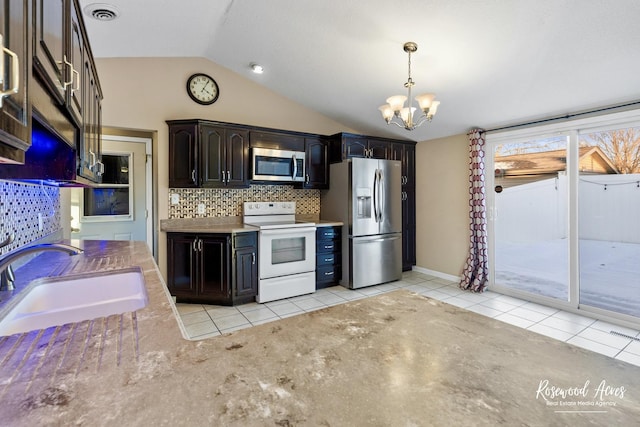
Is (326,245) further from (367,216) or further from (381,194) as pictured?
(381,194)

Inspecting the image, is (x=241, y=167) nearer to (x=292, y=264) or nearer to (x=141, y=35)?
(x=292, y=264)

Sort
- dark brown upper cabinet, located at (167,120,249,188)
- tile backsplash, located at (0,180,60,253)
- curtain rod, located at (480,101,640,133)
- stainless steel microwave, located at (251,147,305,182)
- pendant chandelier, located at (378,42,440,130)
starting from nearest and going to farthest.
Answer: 1. tile backsplash, located at (0,180,60,253)
2. pendant chandelier, located at (378,42,440,130)
3. curtain rod, located at (480,101,640,133)
4. dark brown upper cabinet, located at (167,120,249,188)
5. stainless steel microwave, located at (251,147,305,182)

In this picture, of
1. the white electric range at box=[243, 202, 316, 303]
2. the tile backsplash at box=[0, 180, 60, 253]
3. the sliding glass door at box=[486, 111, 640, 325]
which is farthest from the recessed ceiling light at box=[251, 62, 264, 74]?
the sliding glass door at box=[486, 111, 640, 325]

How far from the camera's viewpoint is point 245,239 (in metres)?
3.58

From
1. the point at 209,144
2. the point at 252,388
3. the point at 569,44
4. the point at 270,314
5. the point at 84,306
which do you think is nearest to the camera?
the point at 252,388

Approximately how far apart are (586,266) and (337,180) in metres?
3.01

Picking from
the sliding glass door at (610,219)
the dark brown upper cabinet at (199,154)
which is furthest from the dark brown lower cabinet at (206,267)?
the sliding glass door at (610,219)

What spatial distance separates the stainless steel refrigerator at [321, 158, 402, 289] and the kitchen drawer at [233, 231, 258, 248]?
1.27 metres

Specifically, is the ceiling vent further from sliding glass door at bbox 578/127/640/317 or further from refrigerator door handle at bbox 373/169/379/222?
sliding glass door at bbox 578/127/640/317

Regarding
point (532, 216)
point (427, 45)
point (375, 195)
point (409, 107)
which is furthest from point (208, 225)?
point (532, 216)

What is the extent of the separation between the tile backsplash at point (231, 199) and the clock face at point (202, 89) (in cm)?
114

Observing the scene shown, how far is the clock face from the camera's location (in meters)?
A: 3.82

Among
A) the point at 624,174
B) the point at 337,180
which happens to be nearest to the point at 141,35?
the point at 337,180

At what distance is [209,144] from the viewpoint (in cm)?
363
